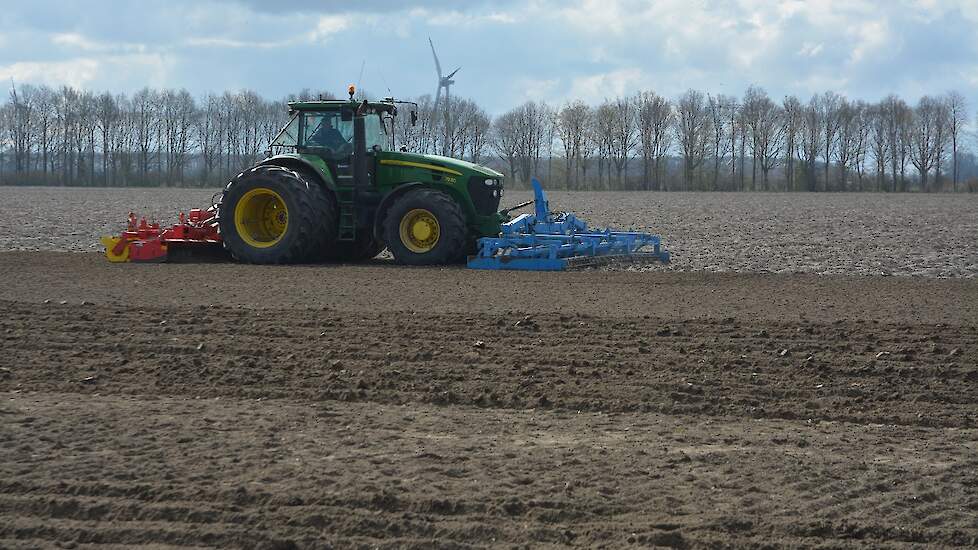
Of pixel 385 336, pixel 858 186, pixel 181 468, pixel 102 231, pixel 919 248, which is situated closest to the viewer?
pixel 181 468

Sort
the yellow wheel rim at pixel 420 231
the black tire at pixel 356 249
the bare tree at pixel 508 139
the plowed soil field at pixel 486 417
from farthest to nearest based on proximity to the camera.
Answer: the bare tree at pixel 508 139 < the black tire at pixel 356 249 < the yellow wheel rim at pixel 420 231 < the plowed soil field at pixel 486 417

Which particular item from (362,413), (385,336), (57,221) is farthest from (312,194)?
(57,221)

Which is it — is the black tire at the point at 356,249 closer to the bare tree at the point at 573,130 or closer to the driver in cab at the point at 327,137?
the driver in cab at the point at 327,137

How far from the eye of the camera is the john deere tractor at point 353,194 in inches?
602

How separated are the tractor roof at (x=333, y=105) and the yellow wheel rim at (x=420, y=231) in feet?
5.34

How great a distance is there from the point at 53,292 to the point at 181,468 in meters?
7.07

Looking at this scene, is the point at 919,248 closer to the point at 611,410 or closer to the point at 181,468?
the point at 611,410

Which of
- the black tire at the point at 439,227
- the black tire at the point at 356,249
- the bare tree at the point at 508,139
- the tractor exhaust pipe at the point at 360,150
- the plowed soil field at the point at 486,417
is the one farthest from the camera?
the bare tree at the point at 508,139

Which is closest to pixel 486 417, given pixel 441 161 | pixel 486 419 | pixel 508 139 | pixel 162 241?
pixel 486 419

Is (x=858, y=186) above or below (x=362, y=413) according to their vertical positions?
above

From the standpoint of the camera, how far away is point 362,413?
7355 mm

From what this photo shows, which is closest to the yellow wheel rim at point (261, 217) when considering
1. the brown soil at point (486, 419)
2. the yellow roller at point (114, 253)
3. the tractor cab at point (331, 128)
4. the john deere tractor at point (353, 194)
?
the john deere tractor at point (353, 194)

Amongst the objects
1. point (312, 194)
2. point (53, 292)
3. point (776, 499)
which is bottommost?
point (776, 499)

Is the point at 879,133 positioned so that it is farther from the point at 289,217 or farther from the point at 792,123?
the point at 289,217
